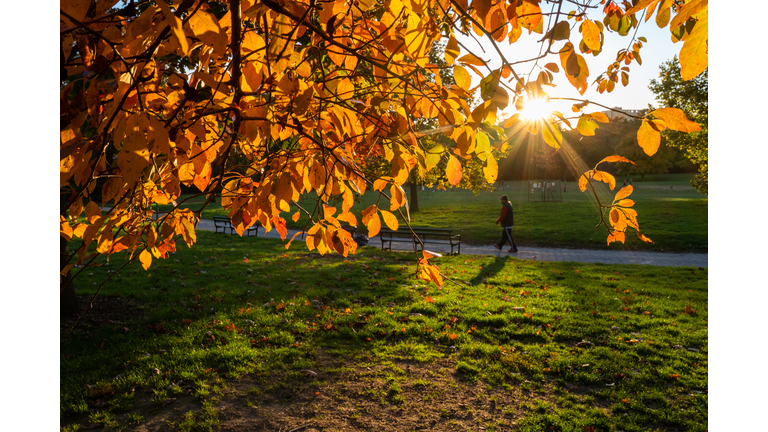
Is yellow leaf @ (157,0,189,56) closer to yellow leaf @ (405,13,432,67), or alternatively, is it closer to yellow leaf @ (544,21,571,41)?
yellow leaf @ (405,13,432,67)

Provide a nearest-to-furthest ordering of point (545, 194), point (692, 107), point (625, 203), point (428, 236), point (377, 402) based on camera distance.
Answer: point (625, 203), point (377, 402), point (428, 236), point (692, 107), point (545, 194)

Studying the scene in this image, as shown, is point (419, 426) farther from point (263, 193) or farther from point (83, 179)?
point (83, 179)

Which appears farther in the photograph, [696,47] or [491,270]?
[491,270]

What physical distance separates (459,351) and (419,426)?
1.30 meters

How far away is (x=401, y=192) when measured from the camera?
4.97 ft

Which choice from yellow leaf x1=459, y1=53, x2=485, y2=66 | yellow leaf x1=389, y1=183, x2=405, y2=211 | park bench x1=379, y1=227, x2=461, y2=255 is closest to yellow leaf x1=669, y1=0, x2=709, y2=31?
yellow leaf x1=459, y1=53, x2=485, y2=66

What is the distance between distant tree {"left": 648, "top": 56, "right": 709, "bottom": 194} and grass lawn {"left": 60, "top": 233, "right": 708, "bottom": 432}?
12459 millimetres

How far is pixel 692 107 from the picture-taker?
17.7 metres

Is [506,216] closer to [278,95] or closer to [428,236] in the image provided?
[428,236]

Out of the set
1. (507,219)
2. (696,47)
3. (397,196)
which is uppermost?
(696,47)

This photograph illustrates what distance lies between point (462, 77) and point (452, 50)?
116 mm

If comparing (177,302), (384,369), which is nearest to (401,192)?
(384,369)

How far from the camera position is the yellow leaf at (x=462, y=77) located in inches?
53.4

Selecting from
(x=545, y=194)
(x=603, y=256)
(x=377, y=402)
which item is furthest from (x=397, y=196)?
(x=545, y=194)
